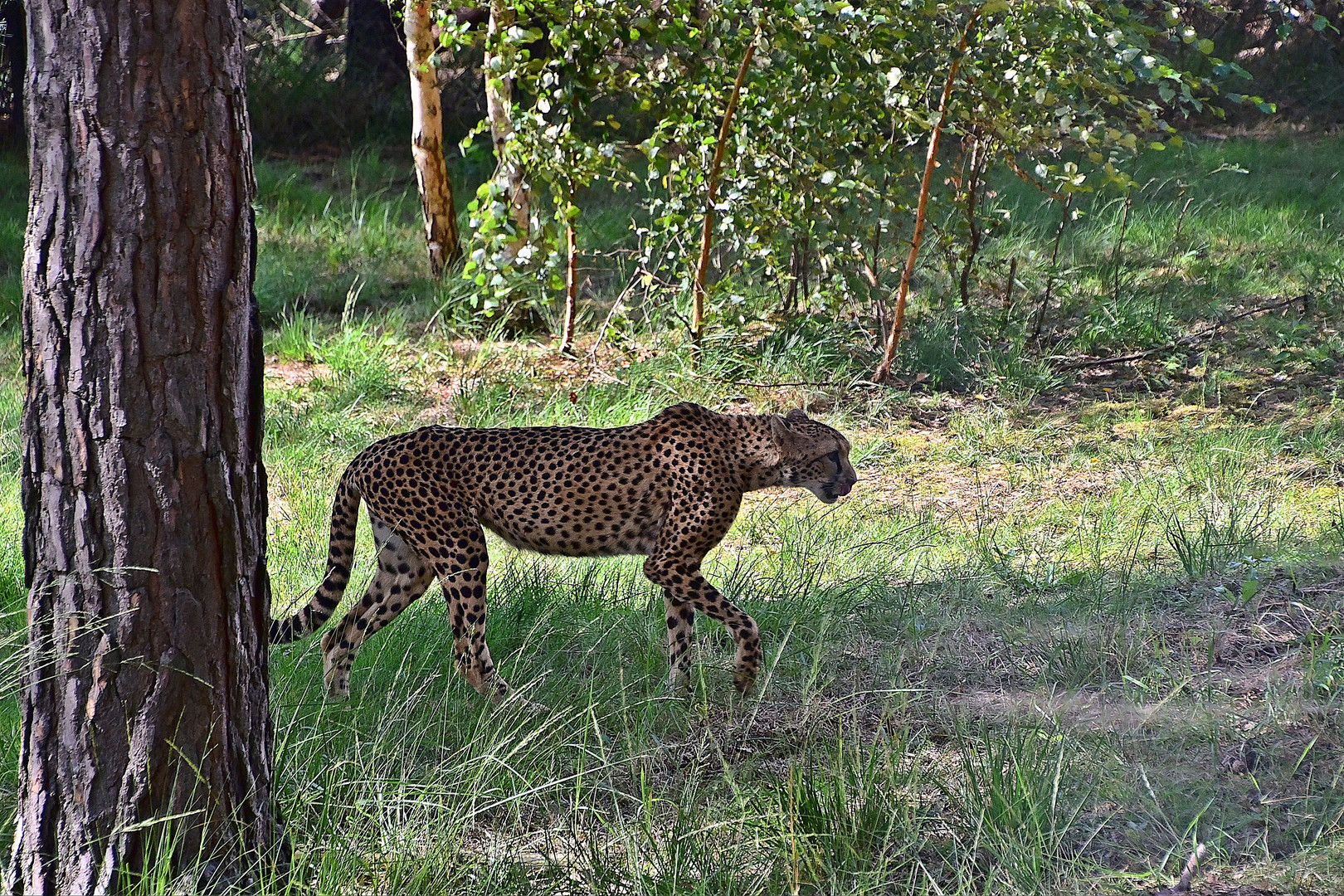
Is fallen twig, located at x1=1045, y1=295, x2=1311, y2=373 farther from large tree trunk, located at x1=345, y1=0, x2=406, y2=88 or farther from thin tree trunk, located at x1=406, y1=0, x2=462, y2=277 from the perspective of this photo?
large tree trunk, located at x1=345, y1=0, x2=406, y2=88

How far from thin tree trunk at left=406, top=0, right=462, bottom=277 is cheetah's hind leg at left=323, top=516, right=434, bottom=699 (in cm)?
463

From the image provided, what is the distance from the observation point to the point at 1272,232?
32.6ft

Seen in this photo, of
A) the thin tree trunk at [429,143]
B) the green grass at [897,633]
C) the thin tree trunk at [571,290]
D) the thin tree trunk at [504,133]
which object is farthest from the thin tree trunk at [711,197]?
the thin tree trunk at [429,143]

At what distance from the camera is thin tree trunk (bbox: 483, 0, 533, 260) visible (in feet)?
25.1

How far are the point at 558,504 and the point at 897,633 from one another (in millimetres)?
1233

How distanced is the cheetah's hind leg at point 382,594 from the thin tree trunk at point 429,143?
463 cm

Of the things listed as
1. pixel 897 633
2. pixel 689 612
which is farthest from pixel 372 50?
pixel 897 633

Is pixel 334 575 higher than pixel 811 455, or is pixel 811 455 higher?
pixel 811 455

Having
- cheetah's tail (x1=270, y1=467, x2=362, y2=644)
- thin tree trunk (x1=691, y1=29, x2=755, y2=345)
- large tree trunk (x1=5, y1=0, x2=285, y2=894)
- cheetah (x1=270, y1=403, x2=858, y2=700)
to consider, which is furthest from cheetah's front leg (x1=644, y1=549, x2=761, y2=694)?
thin tree trunk (x1=691, y1=29, x2=755, y2=345)

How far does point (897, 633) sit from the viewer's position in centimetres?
450

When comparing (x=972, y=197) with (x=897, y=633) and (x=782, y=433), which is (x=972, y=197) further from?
(x=897, y=633)

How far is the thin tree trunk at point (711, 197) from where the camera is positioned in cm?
732

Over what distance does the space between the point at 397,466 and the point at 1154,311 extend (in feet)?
20.2

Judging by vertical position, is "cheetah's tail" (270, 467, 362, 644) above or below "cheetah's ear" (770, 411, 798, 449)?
below
